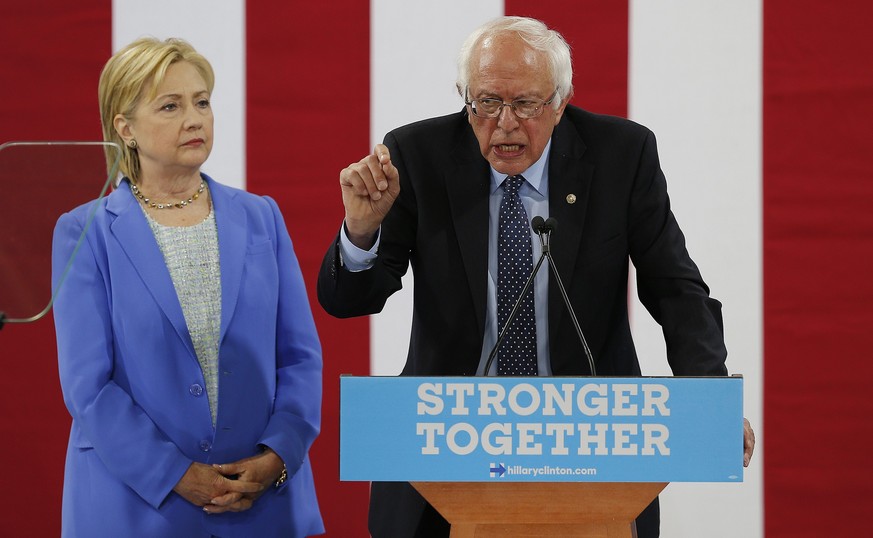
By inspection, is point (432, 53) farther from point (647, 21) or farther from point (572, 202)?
point (572, 202)

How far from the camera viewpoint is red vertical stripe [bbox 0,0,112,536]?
3088 millimetres

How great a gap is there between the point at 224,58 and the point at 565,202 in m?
1.46

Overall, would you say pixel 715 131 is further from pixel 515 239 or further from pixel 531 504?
pixel 531 504

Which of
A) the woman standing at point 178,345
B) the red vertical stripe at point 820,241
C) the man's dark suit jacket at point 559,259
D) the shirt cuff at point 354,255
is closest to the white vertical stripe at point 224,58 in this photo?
the woman standing at point 178,345

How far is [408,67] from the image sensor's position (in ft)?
9.91

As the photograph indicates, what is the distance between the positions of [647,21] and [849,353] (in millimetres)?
1080

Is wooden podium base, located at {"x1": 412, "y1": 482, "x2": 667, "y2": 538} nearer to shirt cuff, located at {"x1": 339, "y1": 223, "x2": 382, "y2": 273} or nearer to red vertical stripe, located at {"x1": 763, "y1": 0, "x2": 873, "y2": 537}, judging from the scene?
shirt cuff, located at {"x1": 339, "y1": 223, "x2": 382, "y2": 273}

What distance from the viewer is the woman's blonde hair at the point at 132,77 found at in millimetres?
2188

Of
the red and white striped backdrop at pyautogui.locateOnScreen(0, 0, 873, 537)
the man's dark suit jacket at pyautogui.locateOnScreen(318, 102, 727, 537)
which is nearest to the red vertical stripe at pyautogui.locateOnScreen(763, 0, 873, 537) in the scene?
the red and white striped backdrop at pyautogui.locateOnScreen(0, 0, 873, 537)

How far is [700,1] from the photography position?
2945 millimetres

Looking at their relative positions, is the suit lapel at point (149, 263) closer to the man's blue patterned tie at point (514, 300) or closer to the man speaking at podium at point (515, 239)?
the man speaking at podium at point (515, 239)

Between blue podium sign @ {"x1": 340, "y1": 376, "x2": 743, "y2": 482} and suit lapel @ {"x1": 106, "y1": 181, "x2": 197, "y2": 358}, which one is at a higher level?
suit lapel @ {"x1": 106, "y1": 181, "x2": 197, "y2": 358}

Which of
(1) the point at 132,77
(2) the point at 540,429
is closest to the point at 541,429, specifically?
(2) the point at 540,429

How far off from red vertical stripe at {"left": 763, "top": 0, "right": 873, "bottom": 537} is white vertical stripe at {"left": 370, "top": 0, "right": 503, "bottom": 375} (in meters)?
0.87
